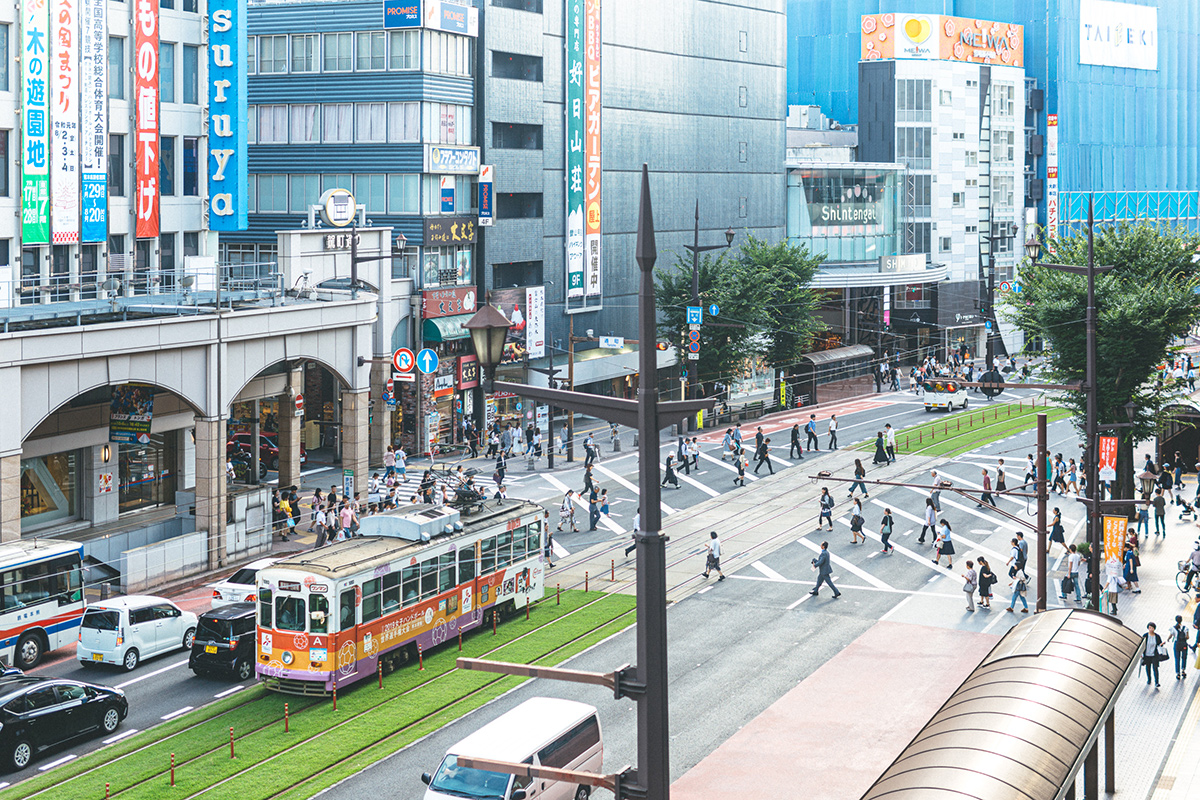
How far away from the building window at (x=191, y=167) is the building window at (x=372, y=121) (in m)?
14.7

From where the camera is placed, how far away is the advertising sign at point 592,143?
235 ft

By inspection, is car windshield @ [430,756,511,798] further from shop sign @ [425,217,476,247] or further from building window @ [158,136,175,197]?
shop sign @ [425,217,476,247]

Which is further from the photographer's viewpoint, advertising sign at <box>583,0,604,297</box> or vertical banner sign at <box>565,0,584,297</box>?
advertising sign at <box>583,0,604,297</box>

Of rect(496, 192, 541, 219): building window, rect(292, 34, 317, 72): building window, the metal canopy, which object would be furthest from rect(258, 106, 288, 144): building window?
the metal canopy

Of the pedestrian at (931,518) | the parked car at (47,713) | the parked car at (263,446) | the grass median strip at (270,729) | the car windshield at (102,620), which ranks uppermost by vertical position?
the parked car at (263,446)

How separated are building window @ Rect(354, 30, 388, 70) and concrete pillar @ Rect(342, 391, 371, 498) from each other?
68.3 ft

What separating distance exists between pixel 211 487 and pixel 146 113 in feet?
44.6

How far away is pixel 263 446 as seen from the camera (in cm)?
5722

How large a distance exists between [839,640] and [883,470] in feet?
80.0

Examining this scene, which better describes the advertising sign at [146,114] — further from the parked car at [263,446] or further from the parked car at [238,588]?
the parked car at [238,588]

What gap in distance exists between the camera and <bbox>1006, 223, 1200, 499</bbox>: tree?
44.8 m

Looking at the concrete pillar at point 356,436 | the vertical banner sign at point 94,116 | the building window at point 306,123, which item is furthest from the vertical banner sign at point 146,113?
the building window at point 306,123

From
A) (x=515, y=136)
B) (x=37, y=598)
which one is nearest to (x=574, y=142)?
(x=515, y=136)

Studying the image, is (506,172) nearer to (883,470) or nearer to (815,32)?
(883,470)
